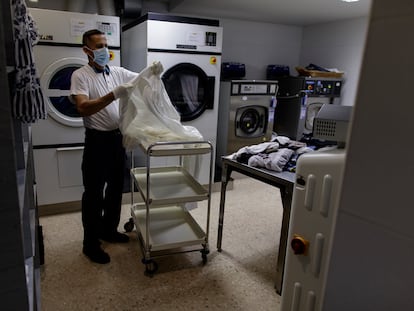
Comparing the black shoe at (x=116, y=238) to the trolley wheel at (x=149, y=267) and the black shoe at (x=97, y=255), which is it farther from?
the trolley wheel at (x=149, y=267)

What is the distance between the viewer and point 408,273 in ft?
1.96

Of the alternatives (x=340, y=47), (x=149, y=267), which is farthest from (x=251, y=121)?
(x=149, y=267)

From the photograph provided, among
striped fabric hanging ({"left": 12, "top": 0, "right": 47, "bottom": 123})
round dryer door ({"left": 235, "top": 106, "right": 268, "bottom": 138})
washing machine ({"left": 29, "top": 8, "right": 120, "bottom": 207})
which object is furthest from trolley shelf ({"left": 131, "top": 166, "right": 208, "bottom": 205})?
round dryer door ({"left": 235, "top": 106, "right": 268, "bottom": 138})

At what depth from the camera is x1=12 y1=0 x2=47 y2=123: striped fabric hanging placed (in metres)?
1.02

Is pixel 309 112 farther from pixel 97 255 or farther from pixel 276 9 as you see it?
pixel 97 255

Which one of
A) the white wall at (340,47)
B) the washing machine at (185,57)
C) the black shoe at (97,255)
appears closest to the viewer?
the black shoe at (97,255)

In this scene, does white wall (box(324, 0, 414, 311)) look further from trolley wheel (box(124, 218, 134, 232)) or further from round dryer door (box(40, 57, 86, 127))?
round dryer door (box(40, 57, 86, 127))

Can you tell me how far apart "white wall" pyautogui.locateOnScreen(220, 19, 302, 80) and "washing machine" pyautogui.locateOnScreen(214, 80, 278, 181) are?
94 cm

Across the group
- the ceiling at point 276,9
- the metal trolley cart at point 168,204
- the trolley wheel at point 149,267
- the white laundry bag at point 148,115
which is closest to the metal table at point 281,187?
the metal trolley cart at point 168,204

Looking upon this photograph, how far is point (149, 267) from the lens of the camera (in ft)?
7.30

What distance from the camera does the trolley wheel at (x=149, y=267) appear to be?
7.14 feet

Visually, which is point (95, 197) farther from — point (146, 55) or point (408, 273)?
point (408, 273)

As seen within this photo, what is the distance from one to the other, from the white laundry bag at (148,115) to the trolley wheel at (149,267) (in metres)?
0.78

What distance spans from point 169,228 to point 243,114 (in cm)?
218
